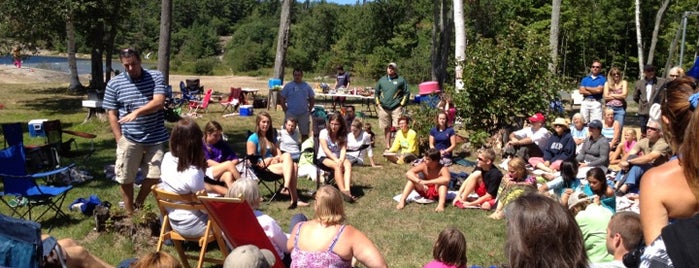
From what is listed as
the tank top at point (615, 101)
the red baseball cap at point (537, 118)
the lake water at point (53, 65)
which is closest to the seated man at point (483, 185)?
the red baseball cap at point (537, 118)

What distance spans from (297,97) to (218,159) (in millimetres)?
3117

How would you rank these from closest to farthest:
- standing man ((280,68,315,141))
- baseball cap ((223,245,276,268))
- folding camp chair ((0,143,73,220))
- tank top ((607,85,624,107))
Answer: baseball cap ((223,245,276,268)), folding camp chair ((0,143,73,220)), tank top ((607,85,624,107)), standing man ((280,68,315,141))

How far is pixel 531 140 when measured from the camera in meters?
9.25

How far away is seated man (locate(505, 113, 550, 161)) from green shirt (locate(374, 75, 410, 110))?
2411 millimetres

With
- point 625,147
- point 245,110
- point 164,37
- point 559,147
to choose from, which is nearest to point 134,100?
point 559,147

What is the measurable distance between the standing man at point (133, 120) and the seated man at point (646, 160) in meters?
5.17

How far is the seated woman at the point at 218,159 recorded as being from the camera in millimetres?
6546

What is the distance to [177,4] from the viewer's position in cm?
9162

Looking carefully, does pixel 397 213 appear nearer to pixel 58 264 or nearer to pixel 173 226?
pixel 173 226

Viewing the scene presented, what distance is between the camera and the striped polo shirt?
19.3 feet

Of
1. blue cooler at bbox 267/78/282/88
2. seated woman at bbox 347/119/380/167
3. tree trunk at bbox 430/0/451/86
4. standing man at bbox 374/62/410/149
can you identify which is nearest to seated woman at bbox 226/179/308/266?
seated woman at bbox 347/119/380/167

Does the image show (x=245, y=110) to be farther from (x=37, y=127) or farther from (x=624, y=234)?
(x=624, y=234)

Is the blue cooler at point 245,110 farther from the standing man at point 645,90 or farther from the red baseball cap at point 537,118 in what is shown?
the standing man at point 645,90

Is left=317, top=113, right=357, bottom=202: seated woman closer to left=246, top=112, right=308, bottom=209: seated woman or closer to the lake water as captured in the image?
left=246, top=112, right=308, bottom=209: seated woman
